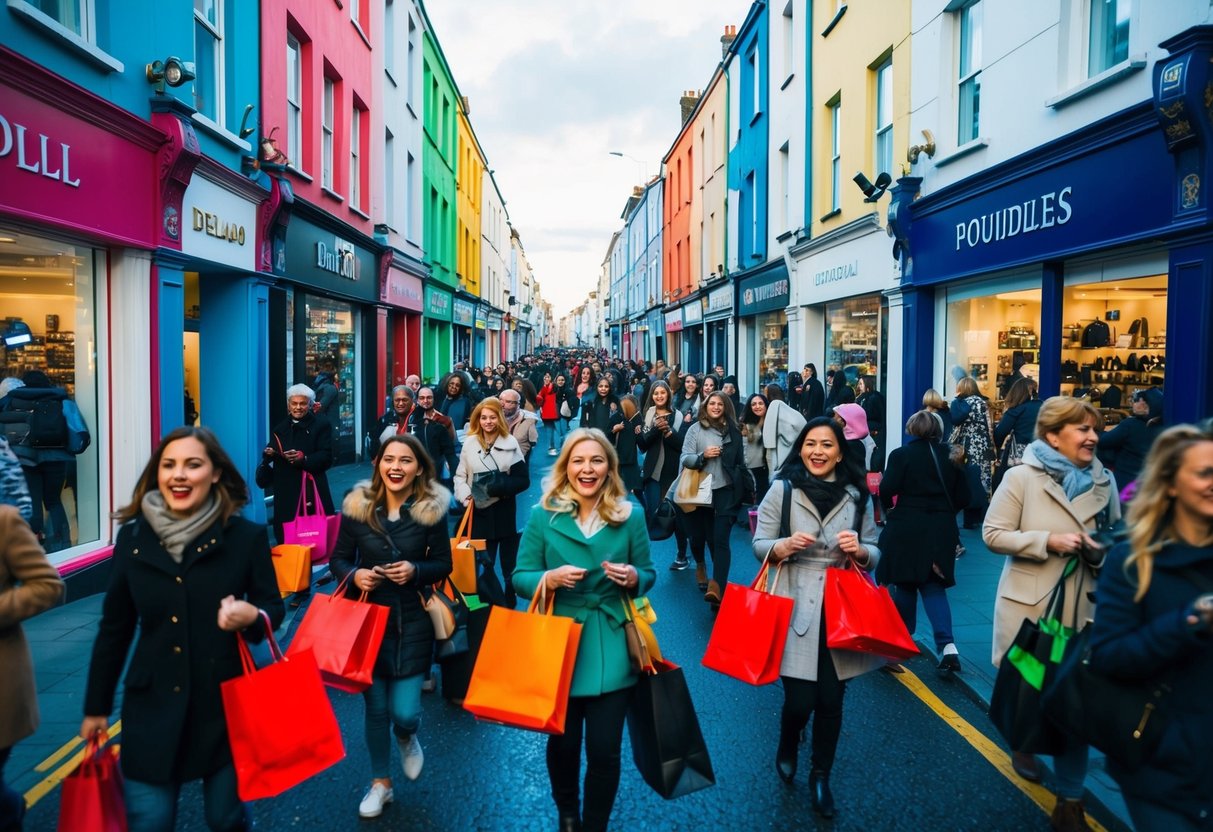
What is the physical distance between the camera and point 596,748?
330cm

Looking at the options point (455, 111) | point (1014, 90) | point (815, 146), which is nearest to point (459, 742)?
point (1014, 90)

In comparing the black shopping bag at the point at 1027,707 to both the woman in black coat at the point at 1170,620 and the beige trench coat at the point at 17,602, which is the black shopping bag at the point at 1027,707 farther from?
the beige trench coat at the point at 17,602

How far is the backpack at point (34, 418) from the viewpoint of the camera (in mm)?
6906

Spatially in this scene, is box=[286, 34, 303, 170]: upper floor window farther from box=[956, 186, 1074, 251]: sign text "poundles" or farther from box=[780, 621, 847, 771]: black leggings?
box=[780, 621, 847, 771]: black leggings

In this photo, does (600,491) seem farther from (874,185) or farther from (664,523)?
(874,185)

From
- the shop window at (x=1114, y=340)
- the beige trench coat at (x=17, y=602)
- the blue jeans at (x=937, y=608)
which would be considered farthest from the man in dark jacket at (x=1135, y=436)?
the beige trench coat at (x=17, y=602)

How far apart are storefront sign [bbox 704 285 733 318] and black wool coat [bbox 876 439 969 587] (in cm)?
1969

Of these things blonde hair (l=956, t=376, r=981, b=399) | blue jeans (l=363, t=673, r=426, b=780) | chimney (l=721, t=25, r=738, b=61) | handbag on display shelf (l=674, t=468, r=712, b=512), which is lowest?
blue jeans (l=363, t=673, r=426, b=780)

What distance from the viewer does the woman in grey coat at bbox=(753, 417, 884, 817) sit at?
3865mm

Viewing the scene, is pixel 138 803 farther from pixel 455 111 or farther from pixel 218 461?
pixel 455 111

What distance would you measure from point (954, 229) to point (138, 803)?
36.1 feet

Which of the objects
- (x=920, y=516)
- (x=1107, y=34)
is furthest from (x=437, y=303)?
(x=920, y=516)

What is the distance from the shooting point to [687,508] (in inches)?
289

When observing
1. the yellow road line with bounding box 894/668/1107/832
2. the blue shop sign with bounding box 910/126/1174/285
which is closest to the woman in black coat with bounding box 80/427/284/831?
the yellow road line with bounding box 894/668/1107/832
